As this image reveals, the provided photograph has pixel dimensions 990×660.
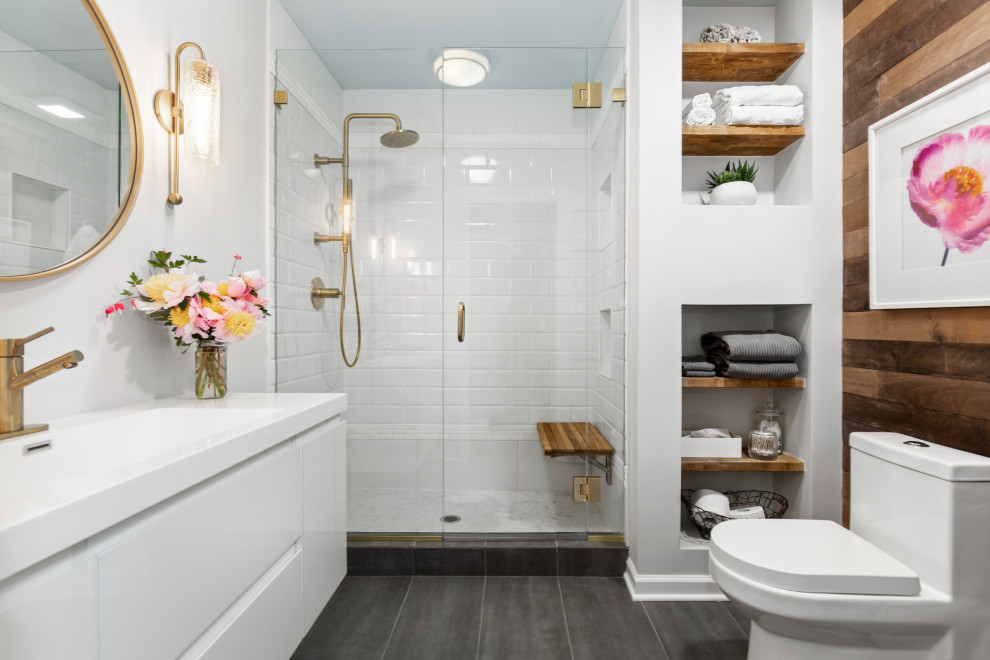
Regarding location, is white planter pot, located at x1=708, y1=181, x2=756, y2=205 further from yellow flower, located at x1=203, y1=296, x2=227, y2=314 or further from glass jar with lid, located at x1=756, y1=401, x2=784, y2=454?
yellow flower, located at x1=203, y1=296, x2=227, y2=314

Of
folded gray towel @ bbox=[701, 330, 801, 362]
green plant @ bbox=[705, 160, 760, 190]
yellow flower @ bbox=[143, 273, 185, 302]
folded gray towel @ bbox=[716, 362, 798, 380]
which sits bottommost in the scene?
folded gray towel @ bbox=[716, 362, 798, 380]

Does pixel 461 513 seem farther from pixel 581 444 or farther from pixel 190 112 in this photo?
pixel 190 112

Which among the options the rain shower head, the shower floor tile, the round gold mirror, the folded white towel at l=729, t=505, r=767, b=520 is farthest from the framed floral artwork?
the round gold mirror

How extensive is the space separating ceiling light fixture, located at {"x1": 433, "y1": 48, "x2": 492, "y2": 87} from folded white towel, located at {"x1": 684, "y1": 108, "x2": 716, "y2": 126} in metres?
0.85

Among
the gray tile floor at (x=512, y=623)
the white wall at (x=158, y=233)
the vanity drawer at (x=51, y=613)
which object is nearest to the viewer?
the vanity drawer at (x=51, y=613)

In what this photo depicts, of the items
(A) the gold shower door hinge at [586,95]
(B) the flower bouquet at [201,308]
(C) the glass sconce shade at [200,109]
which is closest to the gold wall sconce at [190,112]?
(C) the glass sconce shade at [200,109]

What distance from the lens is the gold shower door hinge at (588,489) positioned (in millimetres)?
2277

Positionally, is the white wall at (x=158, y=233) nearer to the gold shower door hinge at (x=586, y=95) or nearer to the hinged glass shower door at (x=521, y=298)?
the hinged glass shower door at (x=521, y=298)

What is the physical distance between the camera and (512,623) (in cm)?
189

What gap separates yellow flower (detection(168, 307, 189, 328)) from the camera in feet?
4.69

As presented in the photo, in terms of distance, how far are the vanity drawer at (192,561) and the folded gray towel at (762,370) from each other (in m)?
1.69

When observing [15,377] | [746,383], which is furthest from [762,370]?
[15,377]

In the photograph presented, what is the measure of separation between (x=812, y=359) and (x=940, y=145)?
84 cm

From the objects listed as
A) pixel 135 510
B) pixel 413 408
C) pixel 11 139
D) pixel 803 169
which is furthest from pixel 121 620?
pixel 803 169
